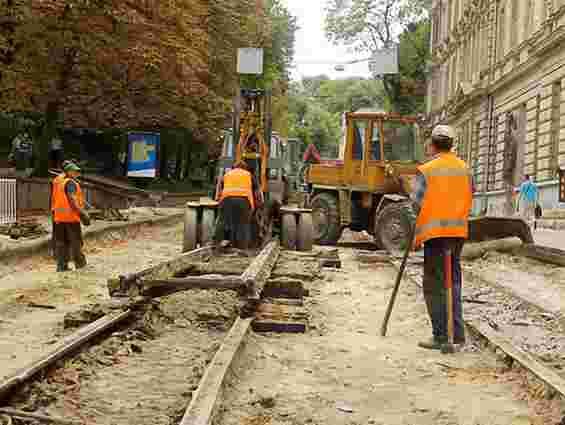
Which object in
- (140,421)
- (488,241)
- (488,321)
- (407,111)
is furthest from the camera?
(407,111)

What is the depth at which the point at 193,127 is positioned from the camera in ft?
107

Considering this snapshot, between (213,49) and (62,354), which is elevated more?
(213,49)

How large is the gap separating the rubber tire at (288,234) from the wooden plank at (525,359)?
7673 millimetres

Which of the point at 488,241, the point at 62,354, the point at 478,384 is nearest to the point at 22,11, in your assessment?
the point at 488,241

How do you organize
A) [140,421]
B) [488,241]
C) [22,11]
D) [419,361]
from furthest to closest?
[22,11] → [488,241] → [419,361] → [140,421]

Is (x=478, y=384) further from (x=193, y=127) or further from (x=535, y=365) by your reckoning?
(x=193, y=127)

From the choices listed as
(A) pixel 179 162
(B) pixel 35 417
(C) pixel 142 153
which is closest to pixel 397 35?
(A) pixel 179 162

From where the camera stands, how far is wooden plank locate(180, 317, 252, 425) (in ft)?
13.4

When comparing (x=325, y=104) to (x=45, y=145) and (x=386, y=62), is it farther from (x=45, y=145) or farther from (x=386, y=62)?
(x=45, y=145)

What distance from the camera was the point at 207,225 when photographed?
45.3ft

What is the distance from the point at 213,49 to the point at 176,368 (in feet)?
94.3

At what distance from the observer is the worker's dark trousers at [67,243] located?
461 inches

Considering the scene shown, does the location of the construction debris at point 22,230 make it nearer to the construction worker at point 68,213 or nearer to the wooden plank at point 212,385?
the construction worker at point 68,213

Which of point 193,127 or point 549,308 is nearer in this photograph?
point 549,308
